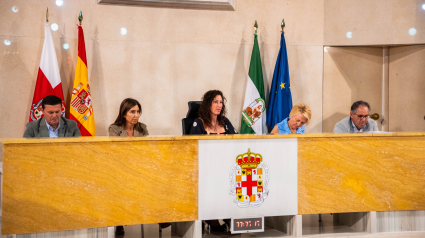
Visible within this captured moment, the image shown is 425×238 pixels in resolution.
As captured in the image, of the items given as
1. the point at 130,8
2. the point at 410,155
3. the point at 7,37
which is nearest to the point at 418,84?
the point at 410,155

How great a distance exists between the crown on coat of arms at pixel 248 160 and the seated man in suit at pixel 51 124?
1430mm

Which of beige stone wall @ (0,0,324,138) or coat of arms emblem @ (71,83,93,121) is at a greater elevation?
beige stone wall @ (0,0,324,138)

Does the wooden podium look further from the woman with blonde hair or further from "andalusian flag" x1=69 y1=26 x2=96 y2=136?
"andalusian flag" x1=69 y1=26 x2=96 y2=136

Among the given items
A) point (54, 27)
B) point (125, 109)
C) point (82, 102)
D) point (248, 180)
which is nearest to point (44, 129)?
point (125, 109)

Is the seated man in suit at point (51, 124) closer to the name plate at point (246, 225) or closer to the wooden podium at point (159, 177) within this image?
the wooden podium at point (159, 177)

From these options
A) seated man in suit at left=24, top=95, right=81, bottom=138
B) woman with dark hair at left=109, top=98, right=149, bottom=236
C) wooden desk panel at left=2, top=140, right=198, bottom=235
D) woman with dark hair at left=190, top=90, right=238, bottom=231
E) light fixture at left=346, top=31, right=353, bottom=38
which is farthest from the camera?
light fixture at left=346, top=31, right=353, bottom=38

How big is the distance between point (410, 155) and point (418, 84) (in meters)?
2.24

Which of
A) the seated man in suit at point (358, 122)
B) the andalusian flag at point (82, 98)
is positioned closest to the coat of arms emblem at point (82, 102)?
the andalusian flag at point (82, 98)

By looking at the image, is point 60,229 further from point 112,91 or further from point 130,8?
point 130,8

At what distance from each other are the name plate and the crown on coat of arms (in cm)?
35

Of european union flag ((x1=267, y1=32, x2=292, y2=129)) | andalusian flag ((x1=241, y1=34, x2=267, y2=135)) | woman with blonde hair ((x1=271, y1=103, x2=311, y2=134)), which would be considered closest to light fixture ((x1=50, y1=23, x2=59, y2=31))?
andalusian flag ((x1=241, y1=34, x2=267, y2=135))

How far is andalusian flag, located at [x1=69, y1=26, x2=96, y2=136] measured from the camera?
161 inches

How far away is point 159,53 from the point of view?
4531 millimetres

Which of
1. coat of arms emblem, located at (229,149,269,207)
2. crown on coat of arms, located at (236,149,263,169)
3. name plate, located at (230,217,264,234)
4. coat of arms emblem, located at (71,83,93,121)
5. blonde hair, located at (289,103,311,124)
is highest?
coat of arms emblem, located at (71,83,93,121)
